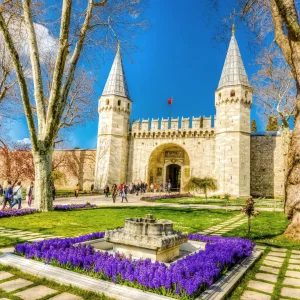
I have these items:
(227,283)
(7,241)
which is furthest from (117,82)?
(227,283)

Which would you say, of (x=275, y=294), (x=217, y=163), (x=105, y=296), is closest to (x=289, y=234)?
(x=275, y=294)

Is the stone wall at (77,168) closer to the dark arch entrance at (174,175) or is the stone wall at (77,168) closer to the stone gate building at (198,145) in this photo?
the stone gate building at (198,145)

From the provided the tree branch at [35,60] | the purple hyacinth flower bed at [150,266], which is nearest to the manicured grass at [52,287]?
the purple hyacinth flower bed at [150,266]

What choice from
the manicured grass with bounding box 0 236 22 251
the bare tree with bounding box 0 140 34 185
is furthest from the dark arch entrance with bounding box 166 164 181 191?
the manicured grass with bounding box 0 236 22 251

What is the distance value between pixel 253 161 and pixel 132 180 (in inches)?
512

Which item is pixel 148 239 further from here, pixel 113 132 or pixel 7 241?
pixel 113 132

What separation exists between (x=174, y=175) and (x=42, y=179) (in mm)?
24854

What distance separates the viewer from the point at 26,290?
2.92 m

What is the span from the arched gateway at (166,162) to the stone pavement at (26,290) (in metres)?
26.7

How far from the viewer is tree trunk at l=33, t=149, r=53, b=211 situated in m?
10.0

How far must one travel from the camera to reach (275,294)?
305 centimetres

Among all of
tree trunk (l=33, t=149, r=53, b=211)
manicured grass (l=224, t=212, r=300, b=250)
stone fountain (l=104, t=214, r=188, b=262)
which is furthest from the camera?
tree trunk (l=33, t=149, r=53, b=211)

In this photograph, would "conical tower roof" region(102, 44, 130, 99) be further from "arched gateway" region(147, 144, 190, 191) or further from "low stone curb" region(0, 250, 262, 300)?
"low stone curb" region(0, 250, 262, 300)

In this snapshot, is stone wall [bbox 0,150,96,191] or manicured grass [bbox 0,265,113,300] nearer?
manicured grass [bbox 0,265,113,300]
